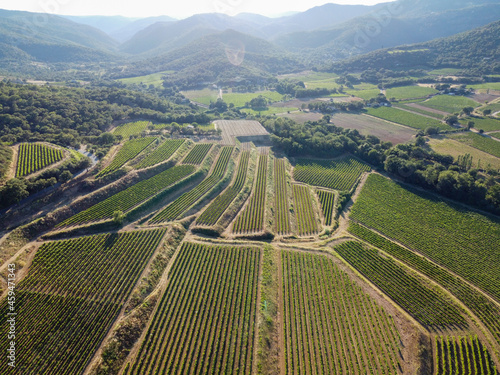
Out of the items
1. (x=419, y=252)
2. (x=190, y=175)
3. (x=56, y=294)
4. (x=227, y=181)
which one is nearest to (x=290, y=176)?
(x=227, y=181)

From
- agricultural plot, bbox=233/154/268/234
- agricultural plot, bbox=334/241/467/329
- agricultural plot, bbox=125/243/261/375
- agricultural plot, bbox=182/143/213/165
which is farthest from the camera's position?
agricultural plot, bbox=182/143/213/165

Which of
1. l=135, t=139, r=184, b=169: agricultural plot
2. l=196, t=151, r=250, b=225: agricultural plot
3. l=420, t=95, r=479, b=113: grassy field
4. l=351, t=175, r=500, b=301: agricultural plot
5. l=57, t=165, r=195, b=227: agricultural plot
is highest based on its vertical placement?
l=420, t=95, r=479, b=113: grassy field

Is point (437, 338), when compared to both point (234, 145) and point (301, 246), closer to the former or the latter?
point (301, 246)

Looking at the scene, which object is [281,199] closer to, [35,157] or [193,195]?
[193,195]

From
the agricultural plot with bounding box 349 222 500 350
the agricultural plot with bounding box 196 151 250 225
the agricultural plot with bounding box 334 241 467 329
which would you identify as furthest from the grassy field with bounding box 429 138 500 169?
the agricultural plot with bounding box 196 151 250 225

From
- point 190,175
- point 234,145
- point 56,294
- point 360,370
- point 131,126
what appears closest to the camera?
point 360,370

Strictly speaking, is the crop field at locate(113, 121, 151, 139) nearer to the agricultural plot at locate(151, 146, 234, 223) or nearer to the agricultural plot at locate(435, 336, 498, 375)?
the agricultural plot at locate(151, 146, 234, 223)
